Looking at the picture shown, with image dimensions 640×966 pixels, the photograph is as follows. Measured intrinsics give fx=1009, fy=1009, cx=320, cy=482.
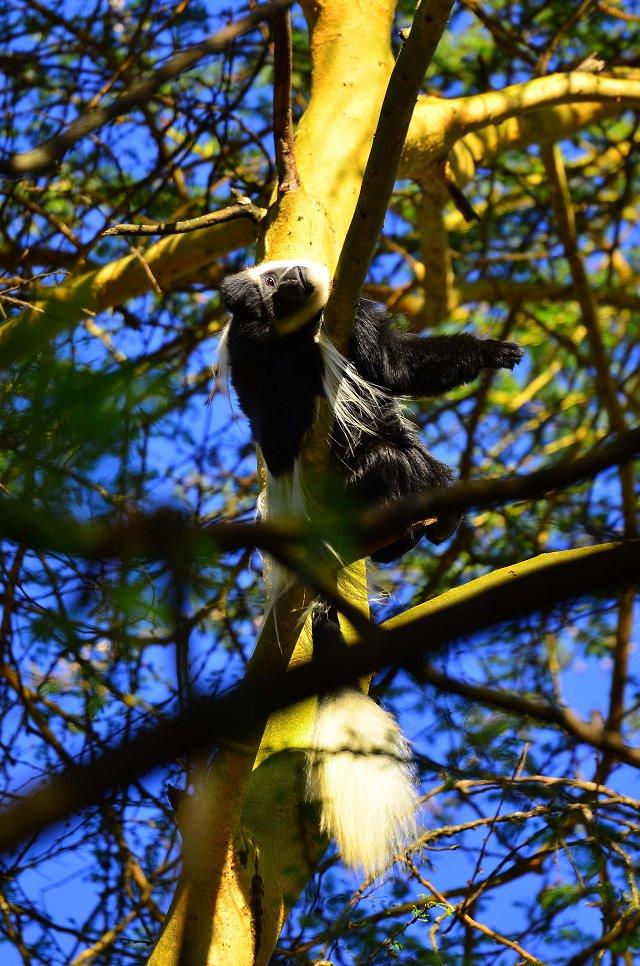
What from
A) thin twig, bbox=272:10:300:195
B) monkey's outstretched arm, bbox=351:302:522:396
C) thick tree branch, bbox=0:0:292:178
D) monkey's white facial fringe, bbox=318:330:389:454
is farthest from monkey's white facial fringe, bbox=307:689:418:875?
thin twig, bbox=272:10:300:195

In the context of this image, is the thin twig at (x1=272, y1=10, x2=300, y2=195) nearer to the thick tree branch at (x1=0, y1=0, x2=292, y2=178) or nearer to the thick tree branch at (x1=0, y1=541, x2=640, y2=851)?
the thick tree branch at (x1=0, y1=0, x2=292, y2=178)

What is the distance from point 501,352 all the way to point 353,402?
54 centimetres

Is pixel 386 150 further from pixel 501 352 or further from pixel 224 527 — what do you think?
pixel 224 527

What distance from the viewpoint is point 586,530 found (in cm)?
171

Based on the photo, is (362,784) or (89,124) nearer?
(89,124)

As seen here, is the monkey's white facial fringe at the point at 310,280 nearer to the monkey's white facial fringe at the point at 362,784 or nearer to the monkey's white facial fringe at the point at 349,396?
the monkey's white facial fringe at the point at 349,396

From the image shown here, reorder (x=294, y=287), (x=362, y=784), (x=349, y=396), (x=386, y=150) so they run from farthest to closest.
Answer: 1. (x=349, y=396)
2. (x=294, y=287)
3. (x=362, y=784)
4. (x=386, y=150)

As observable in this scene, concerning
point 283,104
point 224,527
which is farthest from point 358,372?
point 224,527

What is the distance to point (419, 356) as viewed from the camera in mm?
3641

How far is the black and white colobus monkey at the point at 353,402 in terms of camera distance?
10.3 feet

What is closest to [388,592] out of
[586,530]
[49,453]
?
[586,530]

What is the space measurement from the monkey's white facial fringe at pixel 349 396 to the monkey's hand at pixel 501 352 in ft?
1.29

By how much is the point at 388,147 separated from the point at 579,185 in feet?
14.4

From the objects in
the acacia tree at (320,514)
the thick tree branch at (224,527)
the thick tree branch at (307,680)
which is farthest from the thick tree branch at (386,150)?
the thick tree branch at (307,680)
